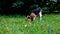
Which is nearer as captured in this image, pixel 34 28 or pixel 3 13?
pixel 34 28

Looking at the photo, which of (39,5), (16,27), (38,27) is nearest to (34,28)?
Answer: (38,27)

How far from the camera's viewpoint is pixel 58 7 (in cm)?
1402

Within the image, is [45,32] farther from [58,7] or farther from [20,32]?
[58,7]

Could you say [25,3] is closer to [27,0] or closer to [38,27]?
[27,0]

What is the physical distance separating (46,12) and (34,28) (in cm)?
524

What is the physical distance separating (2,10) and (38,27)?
5.48 m

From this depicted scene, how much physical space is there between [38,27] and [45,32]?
0.80 meters

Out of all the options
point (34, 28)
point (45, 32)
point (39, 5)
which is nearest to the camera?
point (45, 32)

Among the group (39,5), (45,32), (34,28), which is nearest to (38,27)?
(34,28)

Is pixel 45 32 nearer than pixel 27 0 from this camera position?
Yes

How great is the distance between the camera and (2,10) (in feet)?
44.9

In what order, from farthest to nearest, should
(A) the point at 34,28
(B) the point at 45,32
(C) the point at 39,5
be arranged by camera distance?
(C) the point at 39,5, (A) the point at 34,28, (B) the point at 45,32

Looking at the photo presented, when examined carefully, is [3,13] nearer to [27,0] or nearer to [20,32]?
[27,0]

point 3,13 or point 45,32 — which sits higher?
point 45,32
